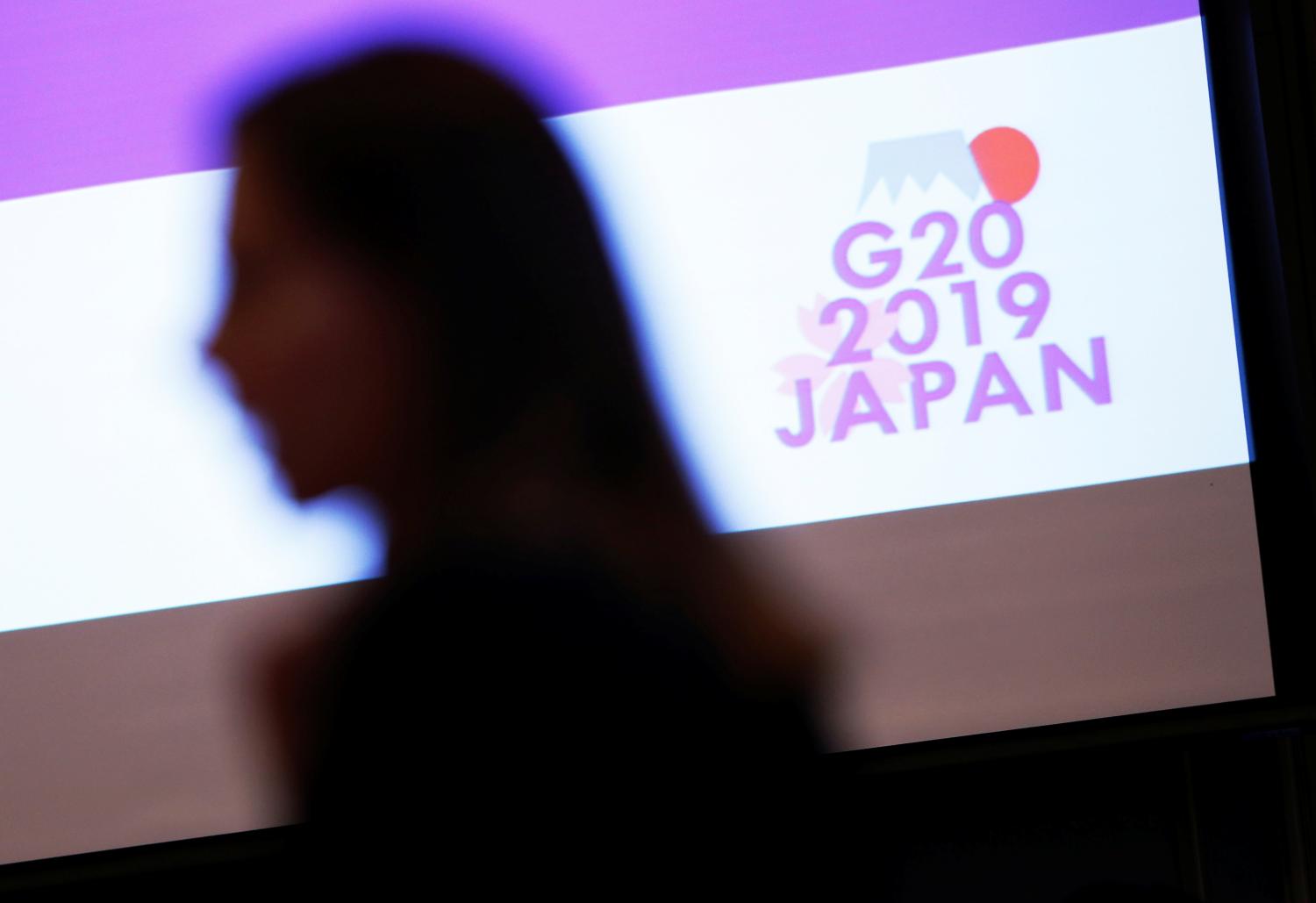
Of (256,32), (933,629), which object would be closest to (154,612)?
(256,32)

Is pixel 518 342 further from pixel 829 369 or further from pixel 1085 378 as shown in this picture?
pixel 1085 378

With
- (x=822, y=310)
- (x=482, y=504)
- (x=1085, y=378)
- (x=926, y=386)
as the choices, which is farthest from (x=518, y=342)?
(x=1085, y=378)

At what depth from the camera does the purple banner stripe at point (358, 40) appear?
1283 mm

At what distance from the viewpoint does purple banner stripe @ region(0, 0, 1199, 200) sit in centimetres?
128

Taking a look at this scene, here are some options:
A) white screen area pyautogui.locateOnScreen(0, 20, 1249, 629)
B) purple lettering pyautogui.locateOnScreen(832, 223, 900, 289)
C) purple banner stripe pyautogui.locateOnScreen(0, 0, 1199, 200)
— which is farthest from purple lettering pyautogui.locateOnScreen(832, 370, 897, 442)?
purple banner stripe pyautogui.locateOnScreen(0, 0, 1199, 200)

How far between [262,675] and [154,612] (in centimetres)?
15

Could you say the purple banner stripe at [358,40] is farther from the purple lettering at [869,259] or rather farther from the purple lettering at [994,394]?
the purple lettering at [994,394]

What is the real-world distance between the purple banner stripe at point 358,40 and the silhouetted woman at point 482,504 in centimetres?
7

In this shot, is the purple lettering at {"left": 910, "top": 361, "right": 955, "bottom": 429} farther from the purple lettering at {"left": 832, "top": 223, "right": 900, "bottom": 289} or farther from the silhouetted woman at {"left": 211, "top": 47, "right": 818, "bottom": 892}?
A: the silhouetted woman at {"left": 211, "top": 47, "right": 818, "bottom": 892}

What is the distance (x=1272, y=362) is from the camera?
1.33 metres

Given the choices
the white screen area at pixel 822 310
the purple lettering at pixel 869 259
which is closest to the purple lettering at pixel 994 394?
the white screen area at pixel 822 310

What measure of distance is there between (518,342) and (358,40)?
0.41m

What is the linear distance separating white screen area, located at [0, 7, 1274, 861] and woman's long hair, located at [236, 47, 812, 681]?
0.04 metres

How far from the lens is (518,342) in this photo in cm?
129
